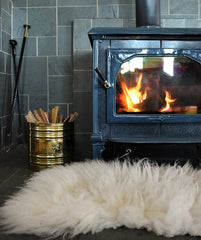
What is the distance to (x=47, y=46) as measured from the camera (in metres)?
2.82

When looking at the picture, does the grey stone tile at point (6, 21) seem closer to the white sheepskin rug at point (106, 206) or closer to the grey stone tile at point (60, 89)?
the grey stone tile at point (60, 89)

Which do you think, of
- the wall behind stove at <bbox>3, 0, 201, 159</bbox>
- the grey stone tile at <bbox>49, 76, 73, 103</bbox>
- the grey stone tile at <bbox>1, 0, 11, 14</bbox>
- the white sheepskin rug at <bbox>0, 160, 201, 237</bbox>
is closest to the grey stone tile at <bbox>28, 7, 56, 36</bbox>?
the wall behind stove at <bbox>3, 0, 201, 159</bbox>

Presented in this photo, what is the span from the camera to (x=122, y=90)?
193cm

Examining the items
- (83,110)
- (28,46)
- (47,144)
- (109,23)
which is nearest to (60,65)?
(28,46)

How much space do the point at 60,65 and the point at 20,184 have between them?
1.44m

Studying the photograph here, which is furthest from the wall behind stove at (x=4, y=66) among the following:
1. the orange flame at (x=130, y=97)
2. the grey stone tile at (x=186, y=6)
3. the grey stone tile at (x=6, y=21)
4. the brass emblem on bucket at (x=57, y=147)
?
the grey stone tile at (x=186, y=6)

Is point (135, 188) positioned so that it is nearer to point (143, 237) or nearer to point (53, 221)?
point (143, 237)

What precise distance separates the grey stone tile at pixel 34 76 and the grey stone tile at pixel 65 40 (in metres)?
0.19

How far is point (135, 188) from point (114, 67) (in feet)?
2.94

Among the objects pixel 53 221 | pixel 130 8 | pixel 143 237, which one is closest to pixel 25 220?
pixel 53 221

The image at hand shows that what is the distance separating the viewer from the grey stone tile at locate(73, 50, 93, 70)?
2724mm

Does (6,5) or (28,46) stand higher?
(6,5)

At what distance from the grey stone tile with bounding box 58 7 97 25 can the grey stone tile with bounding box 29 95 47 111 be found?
2.41 feet

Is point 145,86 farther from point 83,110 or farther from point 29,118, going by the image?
point 83,110
